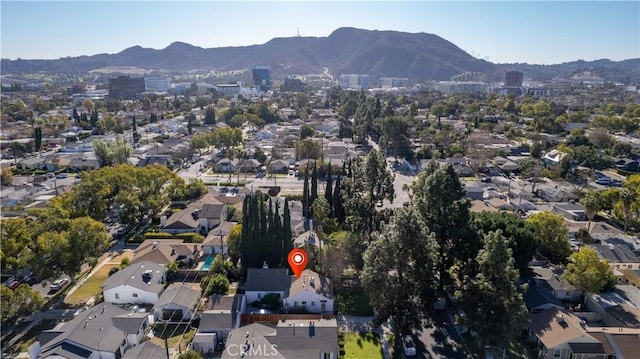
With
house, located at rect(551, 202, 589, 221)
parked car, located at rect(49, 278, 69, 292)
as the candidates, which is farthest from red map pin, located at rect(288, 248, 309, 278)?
house, located at rect(551, 202, 589, 221)

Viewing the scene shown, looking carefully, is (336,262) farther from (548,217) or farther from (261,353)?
(548,217)

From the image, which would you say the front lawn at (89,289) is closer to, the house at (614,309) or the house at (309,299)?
the house at (309,299)

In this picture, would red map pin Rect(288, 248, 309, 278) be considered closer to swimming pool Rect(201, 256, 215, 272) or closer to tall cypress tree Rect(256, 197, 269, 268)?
tall cypress tree Rect(256, 197, 269, 268)

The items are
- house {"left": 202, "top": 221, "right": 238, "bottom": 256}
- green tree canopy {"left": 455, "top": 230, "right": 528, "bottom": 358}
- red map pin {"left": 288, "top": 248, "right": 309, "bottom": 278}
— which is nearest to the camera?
green tree canopy {"left": 455, "top": 230, "right": 528, "bottom": 358}

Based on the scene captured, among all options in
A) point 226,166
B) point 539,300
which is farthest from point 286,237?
point 226,166

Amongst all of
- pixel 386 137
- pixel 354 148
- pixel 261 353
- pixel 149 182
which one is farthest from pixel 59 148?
pixel 261 353

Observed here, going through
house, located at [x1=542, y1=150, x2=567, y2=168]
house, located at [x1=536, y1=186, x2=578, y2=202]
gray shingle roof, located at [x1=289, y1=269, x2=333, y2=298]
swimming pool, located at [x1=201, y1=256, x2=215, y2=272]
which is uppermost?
house, located at [x1=542, y1=150, x2=567, y2=168]
